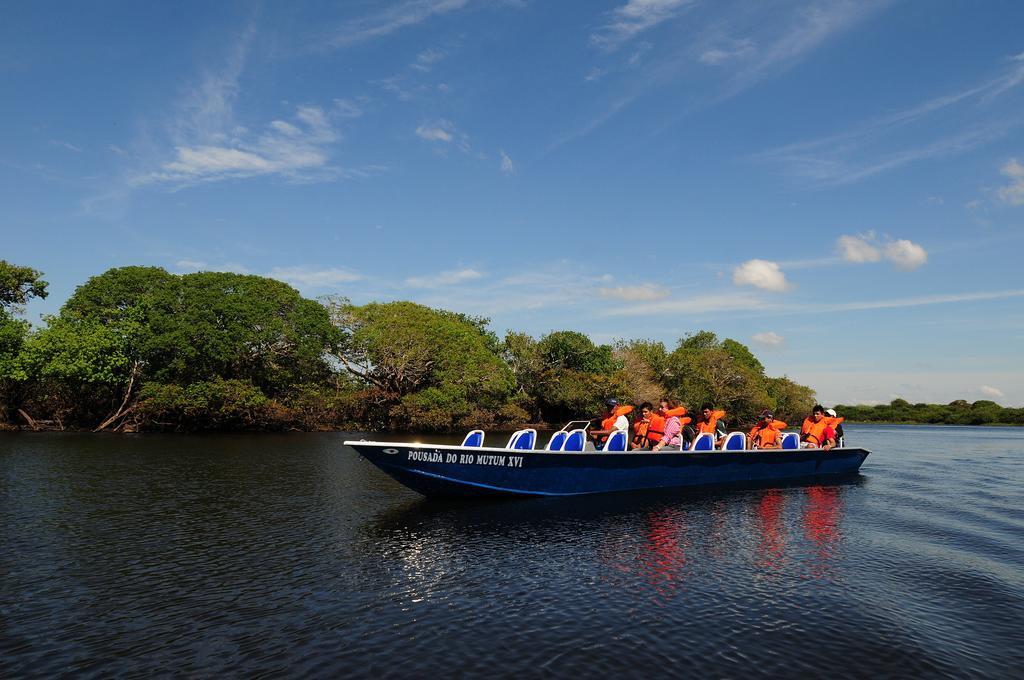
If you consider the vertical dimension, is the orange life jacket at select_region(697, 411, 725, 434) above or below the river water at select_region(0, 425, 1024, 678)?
above

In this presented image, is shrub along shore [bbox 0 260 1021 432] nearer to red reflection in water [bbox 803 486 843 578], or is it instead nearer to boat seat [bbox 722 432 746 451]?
boat seat [bbox 722 432 746 451]

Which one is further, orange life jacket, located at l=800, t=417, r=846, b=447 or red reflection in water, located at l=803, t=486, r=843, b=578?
orange life jacket, located at l=800, t=417, r=846, b=447

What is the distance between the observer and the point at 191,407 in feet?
146

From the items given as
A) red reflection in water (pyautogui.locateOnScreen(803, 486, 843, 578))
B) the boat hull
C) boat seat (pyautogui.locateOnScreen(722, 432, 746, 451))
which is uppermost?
boat seat (pyautogui.locateOnScreen(722, 432, 746, 451))

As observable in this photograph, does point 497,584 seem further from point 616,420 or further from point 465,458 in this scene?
point 616,420

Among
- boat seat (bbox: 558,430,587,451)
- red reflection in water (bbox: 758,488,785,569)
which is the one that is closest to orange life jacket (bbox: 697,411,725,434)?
red reflection in water (bbox: 758,488,785,569)

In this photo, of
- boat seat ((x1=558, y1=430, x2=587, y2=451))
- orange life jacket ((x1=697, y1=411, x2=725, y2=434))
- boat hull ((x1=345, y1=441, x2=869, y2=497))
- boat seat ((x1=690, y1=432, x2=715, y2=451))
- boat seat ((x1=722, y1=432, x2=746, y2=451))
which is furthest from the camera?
orange life jacket ((x1=697, y1=411, x2=725, y2=434))

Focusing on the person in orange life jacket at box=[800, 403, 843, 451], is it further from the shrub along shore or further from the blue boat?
the shrub along shore

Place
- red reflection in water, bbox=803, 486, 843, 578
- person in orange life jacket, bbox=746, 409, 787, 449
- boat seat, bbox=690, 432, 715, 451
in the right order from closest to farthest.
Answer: red reflection in water, bbox=803, 486, 843, 578
boat seat, bbox=690, 432, 715, 451
person in orange life jacket, bbox=746, 409, 787, 449

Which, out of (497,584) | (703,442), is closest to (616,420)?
(703,442)

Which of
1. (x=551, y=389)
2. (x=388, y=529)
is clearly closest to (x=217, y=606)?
(x=388, y=529)

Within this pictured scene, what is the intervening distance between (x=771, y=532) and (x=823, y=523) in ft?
7.68

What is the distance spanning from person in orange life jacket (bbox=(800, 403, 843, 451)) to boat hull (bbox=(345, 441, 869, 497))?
448 centimetres

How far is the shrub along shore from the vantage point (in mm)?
44344
